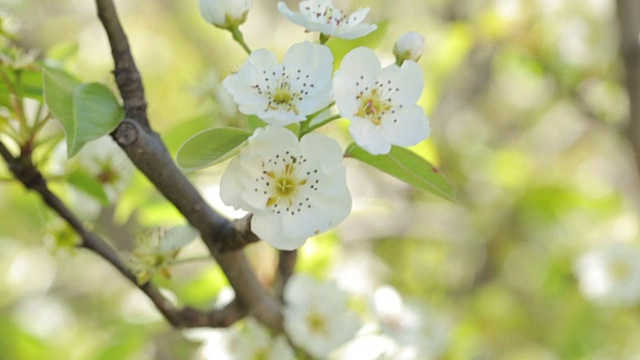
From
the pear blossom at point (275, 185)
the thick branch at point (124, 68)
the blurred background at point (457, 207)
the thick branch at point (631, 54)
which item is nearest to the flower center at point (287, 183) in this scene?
the pear blossom at point (275, 185)

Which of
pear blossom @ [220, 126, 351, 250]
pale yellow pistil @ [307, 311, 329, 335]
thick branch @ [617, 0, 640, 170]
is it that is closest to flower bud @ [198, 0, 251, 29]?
pear blossom @ [220, 126, 351, 250]

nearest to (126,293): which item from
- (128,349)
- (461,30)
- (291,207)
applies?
(128,349)

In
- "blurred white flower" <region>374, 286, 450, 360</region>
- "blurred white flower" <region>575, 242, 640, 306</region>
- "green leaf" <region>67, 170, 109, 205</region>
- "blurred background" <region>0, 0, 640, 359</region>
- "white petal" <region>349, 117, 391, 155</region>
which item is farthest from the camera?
"blurred white flower" <region>575, 242, 640, 306</region>

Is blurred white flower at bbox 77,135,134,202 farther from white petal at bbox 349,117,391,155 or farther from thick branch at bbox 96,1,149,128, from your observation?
white petal at bbox 349,117,391,155

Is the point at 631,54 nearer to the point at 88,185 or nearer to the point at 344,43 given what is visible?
the point at 344,43

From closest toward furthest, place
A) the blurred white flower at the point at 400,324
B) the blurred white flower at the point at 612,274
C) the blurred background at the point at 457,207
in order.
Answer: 1. the blurred white flower at the point at 400,324
2. the blurred background at the point at 457,207
3. the blurred white flower at the point at 612,274

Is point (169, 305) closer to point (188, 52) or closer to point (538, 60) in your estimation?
point (538, 60)

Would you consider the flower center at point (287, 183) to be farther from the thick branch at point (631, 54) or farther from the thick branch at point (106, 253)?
the thick branch at point (631, 54)

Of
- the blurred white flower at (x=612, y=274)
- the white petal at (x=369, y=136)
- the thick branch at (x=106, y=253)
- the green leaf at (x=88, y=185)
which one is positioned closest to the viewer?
the white petal at (x=369, y=136)
